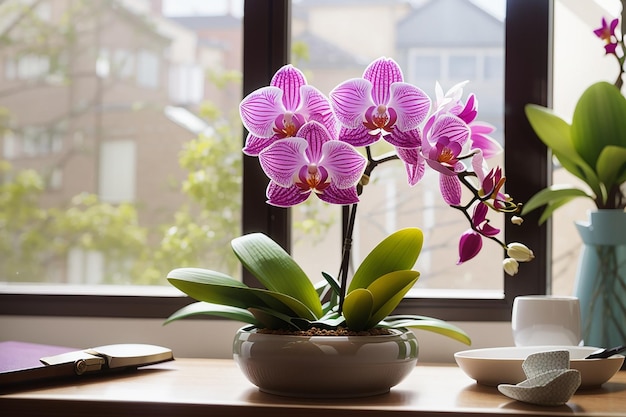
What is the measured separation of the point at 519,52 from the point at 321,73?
0.40 m

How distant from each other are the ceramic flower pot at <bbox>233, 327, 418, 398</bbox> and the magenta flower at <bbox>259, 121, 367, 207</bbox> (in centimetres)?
19

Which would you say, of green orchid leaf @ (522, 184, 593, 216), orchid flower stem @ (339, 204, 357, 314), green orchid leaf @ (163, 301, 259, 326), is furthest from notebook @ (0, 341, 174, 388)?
green orchid leaf @ (522, 184, 593, 216)

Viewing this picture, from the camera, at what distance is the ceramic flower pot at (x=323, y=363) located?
3.40 ft

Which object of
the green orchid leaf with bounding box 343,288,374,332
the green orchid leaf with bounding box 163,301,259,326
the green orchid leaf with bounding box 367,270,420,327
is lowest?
the green orchid leaf with bounding box 163,301,259,326

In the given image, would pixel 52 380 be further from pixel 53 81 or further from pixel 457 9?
pixel 457 9

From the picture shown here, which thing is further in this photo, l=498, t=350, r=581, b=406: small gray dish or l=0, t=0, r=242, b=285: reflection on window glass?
l=0, t=0, r=242, b=285: reflection on window glass

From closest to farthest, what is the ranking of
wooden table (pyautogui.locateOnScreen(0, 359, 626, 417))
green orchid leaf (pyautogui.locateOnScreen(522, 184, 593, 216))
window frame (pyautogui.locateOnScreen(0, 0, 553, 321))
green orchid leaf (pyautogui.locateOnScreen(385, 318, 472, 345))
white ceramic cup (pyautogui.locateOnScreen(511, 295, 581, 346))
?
wooden table (pyautogui.locateOnScreen(0, 359, 626, 417)), green orchid leaf (pyautogui.locateOnScreen(385, 318, 472, 345)), white ceramic cup (pyautogui.locateOnScreen(511, 295, 581, 346)), green orchid leaf (pyautogui.locateOnScreen(522, 184, 593, 216)), window frame (pyautogui.locateOnScreen(0, 0, 553, 321))

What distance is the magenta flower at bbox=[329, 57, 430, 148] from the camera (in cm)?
107

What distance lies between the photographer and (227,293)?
113cm

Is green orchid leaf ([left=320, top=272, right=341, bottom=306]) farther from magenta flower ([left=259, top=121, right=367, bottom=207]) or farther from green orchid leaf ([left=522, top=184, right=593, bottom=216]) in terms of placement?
green orchid leaf ([left=522, top=184, right=593, bottom=216])

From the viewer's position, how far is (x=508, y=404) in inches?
40.3

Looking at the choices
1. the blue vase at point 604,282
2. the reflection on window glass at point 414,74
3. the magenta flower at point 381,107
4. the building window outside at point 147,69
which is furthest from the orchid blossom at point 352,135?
the building window outside at point 147,69

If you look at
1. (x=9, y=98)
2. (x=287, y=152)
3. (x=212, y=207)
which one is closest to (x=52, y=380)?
(x=287, y=152)

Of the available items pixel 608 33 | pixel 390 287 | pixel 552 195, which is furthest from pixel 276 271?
pixel 608 33
